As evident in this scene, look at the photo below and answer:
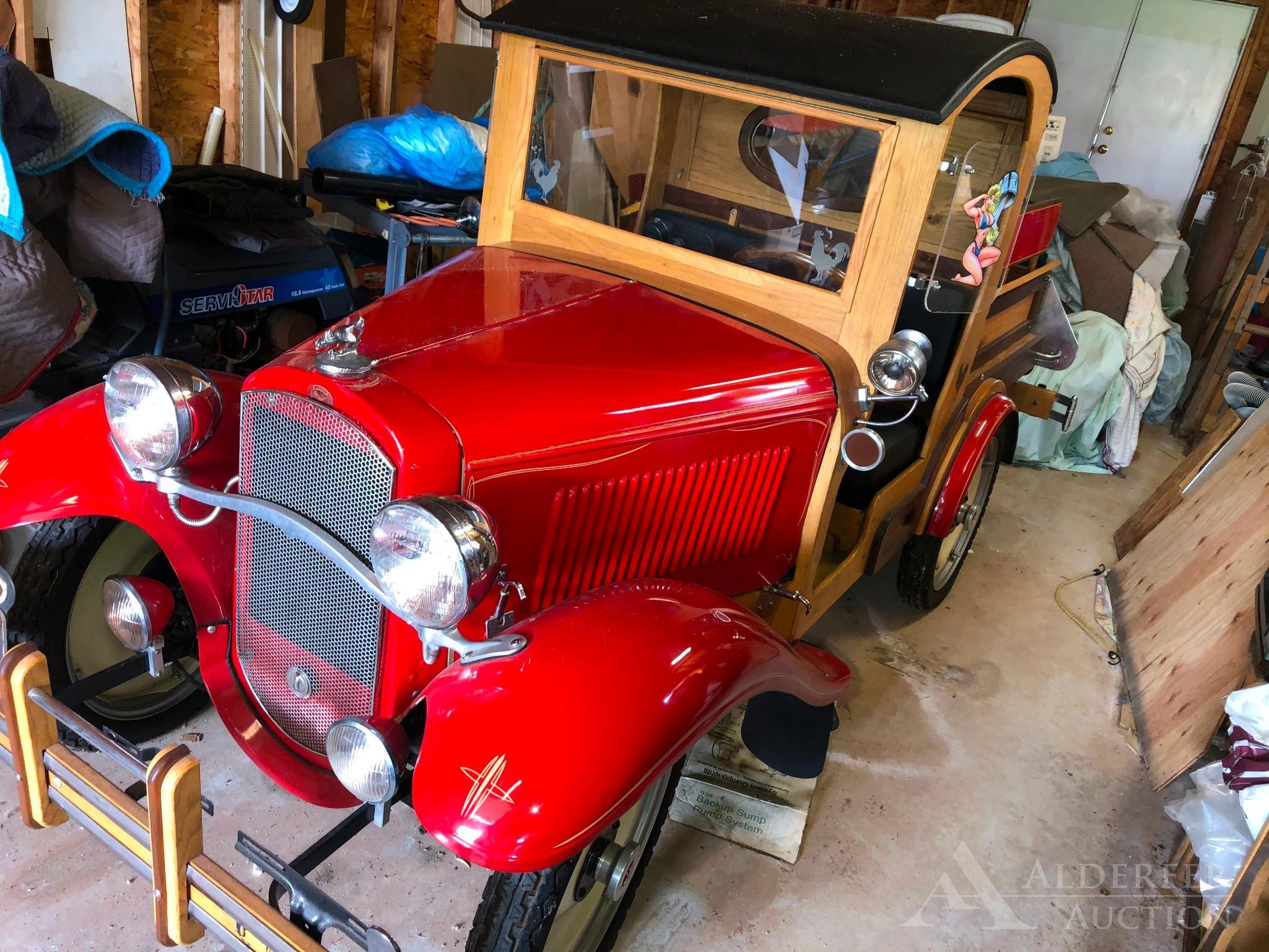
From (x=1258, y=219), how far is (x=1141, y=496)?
1.93 meters

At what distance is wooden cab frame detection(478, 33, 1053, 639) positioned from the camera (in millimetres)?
1984

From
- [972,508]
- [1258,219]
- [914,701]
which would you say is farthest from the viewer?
[1258,219]

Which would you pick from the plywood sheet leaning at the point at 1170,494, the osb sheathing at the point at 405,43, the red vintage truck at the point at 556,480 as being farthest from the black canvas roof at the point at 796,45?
the osb sheathing at the point at 405,43

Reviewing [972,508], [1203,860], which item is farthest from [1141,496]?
[1203,860]

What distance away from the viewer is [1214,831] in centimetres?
232

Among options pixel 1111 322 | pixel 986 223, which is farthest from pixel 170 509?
pixel 1111 322

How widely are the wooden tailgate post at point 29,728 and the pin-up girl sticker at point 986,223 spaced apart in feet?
7.21

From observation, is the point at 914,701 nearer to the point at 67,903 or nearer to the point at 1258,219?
the point at 67,903

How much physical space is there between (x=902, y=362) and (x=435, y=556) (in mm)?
1066

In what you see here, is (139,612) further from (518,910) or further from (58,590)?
(518,910)

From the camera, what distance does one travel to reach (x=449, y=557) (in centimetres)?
133

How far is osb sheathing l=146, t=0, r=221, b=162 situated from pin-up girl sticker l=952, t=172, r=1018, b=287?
362cm

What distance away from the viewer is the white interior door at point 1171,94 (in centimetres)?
703

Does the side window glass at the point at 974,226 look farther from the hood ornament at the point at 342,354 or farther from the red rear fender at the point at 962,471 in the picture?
the hood ornament at the point at 342,354
